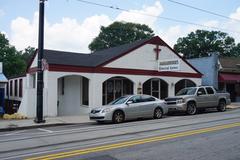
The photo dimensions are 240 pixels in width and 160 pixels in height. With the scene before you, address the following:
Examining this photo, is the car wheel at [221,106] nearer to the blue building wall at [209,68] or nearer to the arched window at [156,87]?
the arched window at [156,87]

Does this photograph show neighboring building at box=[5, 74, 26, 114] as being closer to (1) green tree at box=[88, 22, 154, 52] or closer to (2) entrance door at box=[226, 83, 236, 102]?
(2) entrance door at box=[226, 83, 236, 102]

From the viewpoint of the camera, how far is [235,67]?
37.1 meters

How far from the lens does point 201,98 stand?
72.7 ft

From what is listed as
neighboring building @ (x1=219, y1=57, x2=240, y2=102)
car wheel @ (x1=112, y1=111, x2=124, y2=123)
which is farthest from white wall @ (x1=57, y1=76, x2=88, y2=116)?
neighboring building @ (x1=219, y1=57, x2=240, y2=102)

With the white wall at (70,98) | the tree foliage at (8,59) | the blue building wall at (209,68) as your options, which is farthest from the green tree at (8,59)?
the white wall at (70,98)

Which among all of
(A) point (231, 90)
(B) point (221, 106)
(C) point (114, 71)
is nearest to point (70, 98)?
(C) point (114, 71)

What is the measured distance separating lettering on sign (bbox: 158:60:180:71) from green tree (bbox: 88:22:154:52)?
41380mm

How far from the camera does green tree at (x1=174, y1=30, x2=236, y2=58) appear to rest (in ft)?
225

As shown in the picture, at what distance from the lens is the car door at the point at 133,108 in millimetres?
18141

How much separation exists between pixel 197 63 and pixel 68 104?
16.9 meters

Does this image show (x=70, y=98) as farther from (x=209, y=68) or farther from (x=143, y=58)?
(x=209, y=68)

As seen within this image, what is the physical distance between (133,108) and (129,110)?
0.98 ft

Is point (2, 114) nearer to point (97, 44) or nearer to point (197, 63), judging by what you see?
point (197, 63)

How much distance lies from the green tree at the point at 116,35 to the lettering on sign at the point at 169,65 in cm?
4138
